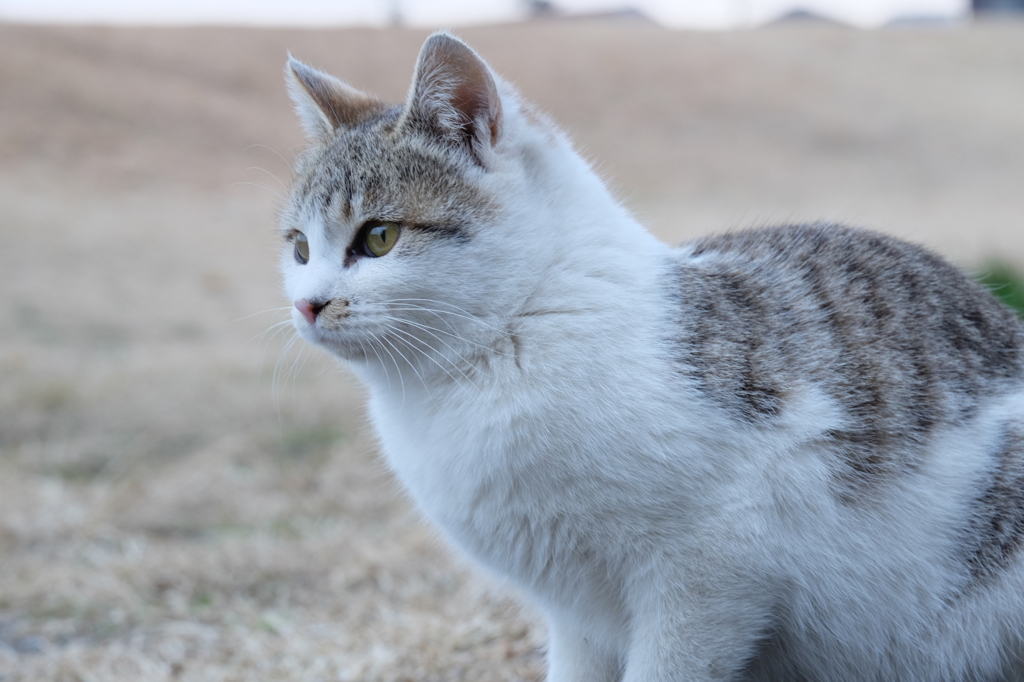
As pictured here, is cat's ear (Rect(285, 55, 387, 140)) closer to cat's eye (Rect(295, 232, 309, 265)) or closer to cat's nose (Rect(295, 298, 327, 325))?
cat's eye (Rect(295, 232, 309, 265))

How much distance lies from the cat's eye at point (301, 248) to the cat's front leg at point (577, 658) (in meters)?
1.00

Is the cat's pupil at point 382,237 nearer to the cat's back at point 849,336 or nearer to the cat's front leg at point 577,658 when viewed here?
the cat's back at point 849,336

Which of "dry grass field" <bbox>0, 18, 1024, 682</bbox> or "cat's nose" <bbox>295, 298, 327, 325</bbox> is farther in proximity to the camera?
"dry grass field" <bbox>0, 18, 1024, 682</bbox>

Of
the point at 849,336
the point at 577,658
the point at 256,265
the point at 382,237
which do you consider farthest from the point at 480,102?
the point at 256,265

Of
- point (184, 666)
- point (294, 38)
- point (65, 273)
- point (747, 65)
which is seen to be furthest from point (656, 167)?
point (184, 666)

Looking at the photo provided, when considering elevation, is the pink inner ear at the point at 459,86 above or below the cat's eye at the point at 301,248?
above

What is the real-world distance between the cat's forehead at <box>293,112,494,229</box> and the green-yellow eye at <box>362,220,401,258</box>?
0.02 m

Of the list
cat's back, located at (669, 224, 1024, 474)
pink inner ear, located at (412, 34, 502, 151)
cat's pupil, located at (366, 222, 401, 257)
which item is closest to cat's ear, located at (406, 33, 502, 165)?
pink inner ear, located at (412, 34, 502, 151)

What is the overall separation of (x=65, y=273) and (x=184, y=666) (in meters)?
4.59

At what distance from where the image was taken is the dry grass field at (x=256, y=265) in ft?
9.78

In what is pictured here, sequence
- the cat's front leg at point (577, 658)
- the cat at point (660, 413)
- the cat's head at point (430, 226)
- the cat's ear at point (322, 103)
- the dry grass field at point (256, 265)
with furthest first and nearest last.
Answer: the dry grass field at point (256, 265) → the cat's ear at point (322, 103) → the cat's front leg at point (577, 658) → the cat's head at point (430, 226) → the cat at point (660, 413)

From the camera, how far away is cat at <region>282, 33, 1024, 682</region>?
5.36 ft

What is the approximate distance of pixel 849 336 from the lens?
180 centimetres

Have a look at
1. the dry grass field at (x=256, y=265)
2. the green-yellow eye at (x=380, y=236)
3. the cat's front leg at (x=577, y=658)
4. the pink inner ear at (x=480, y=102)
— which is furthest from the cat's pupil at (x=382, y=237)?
the cat's front leg at (x=577, y=658)
